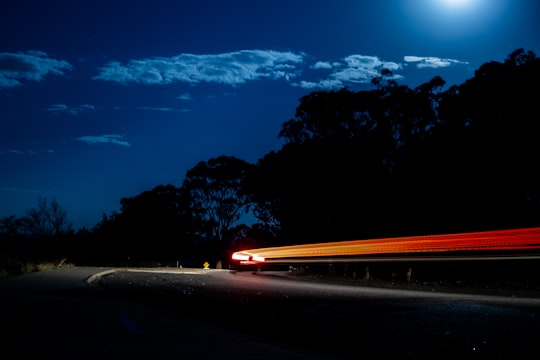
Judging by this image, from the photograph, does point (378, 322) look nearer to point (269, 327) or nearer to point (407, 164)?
point (269, 327)

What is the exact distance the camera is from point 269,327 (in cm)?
1077

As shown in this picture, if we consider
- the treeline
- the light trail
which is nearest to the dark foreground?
the light trail

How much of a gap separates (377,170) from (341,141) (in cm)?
315

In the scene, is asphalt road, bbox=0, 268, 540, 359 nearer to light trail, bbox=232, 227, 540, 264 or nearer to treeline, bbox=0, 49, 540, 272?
light trail, bbox=232, 227, 540, 264

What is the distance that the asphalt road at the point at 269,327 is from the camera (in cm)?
766

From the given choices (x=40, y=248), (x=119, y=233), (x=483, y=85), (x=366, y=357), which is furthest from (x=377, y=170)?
(x=119, y=233)

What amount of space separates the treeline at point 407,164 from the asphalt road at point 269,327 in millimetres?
13818

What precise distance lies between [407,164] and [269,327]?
78.2ft

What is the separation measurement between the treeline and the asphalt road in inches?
544

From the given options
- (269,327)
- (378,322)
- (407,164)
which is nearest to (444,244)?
(407,164)

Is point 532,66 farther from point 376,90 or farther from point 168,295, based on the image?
point 168,295

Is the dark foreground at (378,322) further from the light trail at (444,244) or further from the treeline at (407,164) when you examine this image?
the treeline at (407,164)

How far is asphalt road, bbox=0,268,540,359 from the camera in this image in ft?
25.1

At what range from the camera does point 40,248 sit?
5550cm
